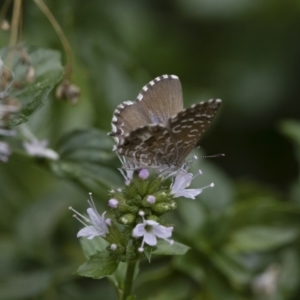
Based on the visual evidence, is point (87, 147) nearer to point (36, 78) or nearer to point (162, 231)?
point (36, 78)

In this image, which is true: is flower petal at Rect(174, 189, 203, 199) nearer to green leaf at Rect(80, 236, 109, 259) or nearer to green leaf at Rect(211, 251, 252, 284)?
green leaf at Rect(80, 236, 109, 259)

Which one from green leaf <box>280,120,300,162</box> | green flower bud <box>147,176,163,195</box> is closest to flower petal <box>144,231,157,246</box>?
green flower bud <box>147,176,163,195</box>

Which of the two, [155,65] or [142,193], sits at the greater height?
[155,65]

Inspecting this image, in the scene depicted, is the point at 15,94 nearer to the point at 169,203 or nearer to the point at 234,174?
the point at 169,203

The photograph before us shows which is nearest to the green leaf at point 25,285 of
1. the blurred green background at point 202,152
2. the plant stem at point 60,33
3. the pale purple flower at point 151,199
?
the blurred green background at point 202,152

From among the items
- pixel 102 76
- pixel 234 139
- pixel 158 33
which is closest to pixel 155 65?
pixel 158 33

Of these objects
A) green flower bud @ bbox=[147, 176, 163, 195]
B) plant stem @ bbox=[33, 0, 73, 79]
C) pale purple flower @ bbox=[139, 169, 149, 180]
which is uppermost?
plant stem @ bbox=[33, 0, 73, 79]

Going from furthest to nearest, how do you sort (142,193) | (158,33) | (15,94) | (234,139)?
(158,33)
(234,139)
(15,94)
(142,193)
